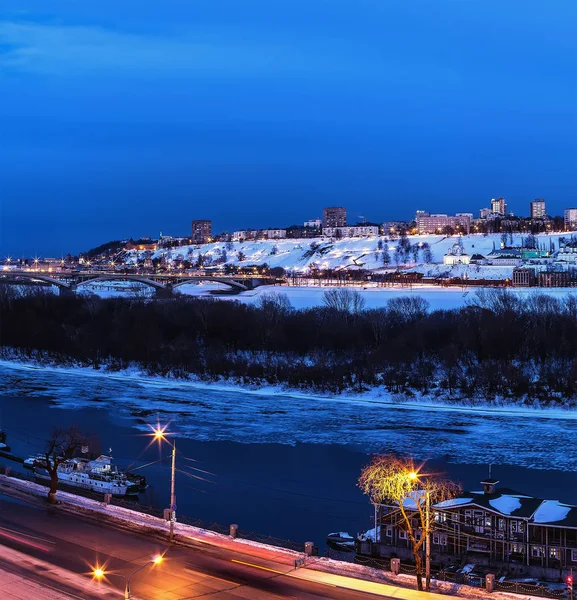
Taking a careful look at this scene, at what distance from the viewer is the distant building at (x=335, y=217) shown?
13500 centimetres

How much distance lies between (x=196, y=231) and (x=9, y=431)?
123 meters

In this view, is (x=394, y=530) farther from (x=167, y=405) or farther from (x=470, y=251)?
(x=470, y=251)

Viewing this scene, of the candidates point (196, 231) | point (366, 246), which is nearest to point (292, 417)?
point (366, 246)

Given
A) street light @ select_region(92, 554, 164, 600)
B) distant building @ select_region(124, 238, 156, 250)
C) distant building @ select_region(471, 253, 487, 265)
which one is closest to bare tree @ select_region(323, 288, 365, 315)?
street light @ select_region(92, 554, 164, 600)

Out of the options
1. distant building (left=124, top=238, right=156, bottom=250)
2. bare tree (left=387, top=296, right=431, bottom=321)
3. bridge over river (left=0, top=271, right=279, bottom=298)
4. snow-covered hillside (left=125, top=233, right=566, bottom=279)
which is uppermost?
distant building (left=124, top=238, right=156, bottom=250)

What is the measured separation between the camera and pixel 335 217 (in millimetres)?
135500

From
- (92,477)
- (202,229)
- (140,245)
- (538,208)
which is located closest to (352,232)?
(202,229)

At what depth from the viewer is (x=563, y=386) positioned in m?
24.9

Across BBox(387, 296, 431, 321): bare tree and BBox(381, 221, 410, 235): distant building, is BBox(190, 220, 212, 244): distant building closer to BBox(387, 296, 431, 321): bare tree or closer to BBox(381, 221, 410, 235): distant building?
BBox(381, 221, 410, 235): distant building

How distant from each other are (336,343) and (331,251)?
6208cm

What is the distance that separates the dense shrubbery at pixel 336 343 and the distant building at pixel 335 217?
312 feet

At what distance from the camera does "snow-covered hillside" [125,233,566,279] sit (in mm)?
82062

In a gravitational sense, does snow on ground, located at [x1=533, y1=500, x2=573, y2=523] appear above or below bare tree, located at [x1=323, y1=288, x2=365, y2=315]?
below

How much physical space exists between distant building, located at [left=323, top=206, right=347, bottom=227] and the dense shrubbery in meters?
95.0
